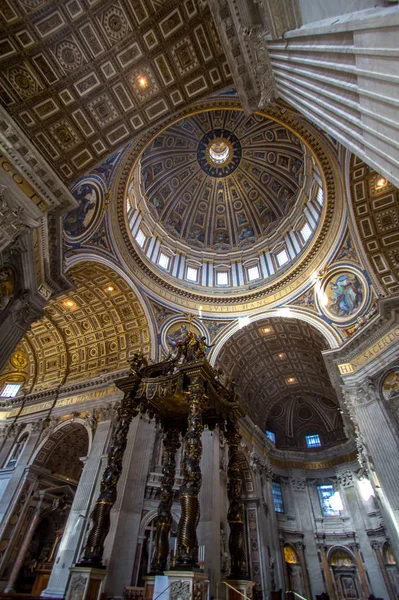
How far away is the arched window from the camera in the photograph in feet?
48.9

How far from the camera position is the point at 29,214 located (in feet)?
28.4

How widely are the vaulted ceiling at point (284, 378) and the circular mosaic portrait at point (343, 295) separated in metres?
1.46

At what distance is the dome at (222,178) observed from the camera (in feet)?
63.8

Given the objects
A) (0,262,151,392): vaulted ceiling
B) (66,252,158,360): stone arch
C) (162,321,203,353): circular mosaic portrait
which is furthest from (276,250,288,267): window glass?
(0,262,151,392): vaulted ceiling

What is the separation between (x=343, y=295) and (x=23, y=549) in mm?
17889

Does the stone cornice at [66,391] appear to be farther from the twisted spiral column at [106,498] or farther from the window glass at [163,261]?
the window glass at [163,261]

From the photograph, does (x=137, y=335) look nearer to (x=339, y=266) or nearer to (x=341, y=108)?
(x=339, y=266)

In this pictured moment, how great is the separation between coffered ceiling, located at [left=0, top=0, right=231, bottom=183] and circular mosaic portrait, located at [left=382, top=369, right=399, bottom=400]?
36.9 ft

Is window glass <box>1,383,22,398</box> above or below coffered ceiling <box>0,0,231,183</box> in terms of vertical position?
below

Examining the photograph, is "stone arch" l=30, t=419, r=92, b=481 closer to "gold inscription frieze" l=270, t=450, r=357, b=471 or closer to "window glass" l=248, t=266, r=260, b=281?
"window glass" l=248, t=266, r=260, b=281

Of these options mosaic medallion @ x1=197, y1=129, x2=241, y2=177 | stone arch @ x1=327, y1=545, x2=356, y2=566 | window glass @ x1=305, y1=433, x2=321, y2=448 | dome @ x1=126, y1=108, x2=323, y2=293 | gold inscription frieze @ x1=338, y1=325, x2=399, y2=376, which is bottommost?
stone arch @ x1=327, y1=545, x2=356, y2=566

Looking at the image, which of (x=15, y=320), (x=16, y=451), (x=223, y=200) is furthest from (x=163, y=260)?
(x=16, y=451)

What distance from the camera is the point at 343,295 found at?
1461 cm

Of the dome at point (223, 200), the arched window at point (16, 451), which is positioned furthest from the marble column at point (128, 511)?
the dome at point (223, 200)
